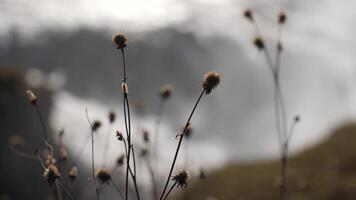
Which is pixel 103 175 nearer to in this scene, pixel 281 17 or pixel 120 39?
pixel 120 39

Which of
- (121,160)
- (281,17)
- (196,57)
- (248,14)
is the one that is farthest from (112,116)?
(196,57)

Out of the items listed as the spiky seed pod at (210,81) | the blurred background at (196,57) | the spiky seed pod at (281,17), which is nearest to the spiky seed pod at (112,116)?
the spiky seed pod at (281,17)

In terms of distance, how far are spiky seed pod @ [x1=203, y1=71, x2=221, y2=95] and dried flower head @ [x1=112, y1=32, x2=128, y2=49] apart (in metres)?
0.43

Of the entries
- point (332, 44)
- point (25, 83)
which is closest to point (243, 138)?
point (332, 44)

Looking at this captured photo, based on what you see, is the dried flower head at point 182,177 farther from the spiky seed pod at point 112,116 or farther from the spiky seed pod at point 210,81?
the spiky seed pod at point 112,116

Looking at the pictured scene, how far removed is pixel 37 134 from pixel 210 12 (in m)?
93.0

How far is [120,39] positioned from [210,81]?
1.58 ft

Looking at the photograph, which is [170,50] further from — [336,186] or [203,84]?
[203,84]

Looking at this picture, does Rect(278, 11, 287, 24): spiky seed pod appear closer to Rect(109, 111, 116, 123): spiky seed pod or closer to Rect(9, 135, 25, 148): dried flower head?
Rect(109, 111, 116, 123): spiky seed pod

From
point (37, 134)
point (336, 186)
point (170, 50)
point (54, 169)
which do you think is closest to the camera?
point (54, 169)

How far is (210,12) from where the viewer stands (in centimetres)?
11762

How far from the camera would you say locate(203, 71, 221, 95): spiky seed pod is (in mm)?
2863

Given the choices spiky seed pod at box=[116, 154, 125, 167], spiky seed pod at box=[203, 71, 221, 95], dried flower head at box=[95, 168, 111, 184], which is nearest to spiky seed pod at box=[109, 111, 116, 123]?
spiky seed pod at box=[116, 154, 125, 167]

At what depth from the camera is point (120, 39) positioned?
299 cm
